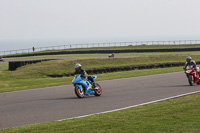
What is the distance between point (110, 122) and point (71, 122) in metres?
1.01

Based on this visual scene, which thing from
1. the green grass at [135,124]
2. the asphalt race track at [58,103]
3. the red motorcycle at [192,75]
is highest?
the red motorcycle at [192,75]

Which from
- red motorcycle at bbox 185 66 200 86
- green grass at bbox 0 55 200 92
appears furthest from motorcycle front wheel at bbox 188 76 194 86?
green grass at bbox 0 55 200 92

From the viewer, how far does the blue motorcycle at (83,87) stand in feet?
49.3

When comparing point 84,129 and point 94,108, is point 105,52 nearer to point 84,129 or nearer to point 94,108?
point 94,108

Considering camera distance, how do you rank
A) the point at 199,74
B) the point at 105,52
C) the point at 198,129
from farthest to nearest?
the point at 105,52 → the point at 199,74 → the point at 198,129

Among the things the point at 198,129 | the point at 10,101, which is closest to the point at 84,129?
the point at 198,129

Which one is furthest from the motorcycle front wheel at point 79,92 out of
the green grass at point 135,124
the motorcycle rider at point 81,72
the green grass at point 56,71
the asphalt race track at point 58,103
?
the green grass at point 56,71

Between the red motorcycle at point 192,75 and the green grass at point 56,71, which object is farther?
the green grass at point 56,71

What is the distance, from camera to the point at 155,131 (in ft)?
24.1

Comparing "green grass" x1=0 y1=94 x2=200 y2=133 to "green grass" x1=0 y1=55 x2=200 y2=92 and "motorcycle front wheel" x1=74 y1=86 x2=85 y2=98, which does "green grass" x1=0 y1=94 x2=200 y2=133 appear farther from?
"green grass" x1=0 y1=55 x2=200 y2=92

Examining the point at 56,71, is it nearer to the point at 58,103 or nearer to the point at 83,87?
the point at 83,87

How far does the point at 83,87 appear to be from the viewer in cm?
1542

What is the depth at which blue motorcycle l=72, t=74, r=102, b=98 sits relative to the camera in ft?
49.3

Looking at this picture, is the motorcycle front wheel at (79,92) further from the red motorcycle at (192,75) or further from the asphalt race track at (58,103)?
the red motorcycle at (192,75)
